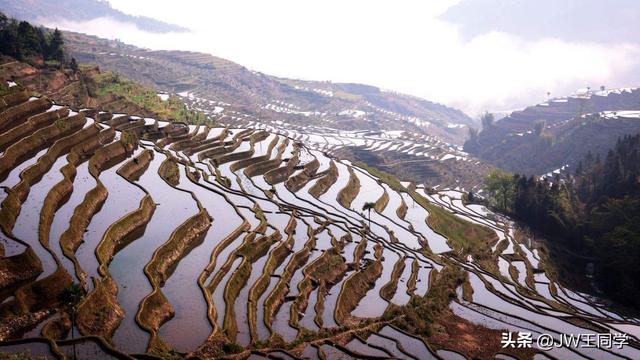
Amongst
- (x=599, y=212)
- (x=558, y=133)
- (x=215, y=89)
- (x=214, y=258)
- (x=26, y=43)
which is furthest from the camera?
(x=215, y=89)

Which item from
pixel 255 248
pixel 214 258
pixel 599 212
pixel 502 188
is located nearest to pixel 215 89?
pixel 502 188

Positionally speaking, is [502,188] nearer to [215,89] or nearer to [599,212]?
[599,212]

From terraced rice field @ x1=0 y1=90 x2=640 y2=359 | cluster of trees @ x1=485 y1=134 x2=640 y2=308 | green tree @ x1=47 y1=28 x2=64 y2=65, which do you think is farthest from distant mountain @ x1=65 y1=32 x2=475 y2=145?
terraced rice field @ x1=0 y1=90 x2=640 y2=359

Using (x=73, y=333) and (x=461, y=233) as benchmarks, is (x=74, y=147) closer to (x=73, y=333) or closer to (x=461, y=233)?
(x=73, y=333)

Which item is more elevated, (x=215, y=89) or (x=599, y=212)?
(x=599, y=212)

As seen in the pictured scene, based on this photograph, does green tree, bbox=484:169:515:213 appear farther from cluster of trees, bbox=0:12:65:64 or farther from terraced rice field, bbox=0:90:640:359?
cluster of trees, bbox=0:12:65:64

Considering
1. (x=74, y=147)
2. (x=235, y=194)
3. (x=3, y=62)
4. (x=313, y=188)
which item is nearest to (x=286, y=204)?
(x=235, y=194)
